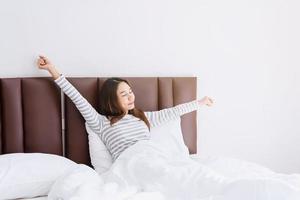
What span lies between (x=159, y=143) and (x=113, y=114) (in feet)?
1.08

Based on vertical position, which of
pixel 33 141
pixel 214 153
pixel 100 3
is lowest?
pixel 214 153

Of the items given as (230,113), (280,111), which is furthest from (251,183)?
(280,111)

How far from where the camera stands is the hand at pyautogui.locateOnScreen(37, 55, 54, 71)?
7.14 feet

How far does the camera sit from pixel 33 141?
221 cm

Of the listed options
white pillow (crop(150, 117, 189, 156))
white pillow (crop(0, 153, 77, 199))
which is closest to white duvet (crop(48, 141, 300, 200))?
white pillow (crop(0, 153, 77, 199))

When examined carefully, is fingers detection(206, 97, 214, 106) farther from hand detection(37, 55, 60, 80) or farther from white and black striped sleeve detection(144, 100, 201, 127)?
hand detection(37, 55, 60, 80)

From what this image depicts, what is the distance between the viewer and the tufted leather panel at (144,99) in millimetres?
2285

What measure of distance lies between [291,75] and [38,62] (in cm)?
179

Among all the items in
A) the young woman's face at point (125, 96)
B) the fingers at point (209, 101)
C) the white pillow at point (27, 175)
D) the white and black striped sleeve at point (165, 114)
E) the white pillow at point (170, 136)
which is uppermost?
the young woman's face at point (125, 96)

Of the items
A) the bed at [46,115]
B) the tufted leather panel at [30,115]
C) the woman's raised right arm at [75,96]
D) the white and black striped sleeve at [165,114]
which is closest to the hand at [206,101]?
the white and black striped sleeve at [165,114]

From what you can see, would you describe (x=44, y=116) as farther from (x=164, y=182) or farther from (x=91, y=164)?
(x=164, y=182)

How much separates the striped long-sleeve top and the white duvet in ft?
0.60

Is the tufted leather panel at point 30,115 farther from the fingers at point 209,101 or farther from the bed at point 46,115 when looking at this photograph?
the fingers at point 209,101

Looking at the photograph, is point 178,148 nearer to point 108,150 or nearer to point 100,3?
point 108,150
